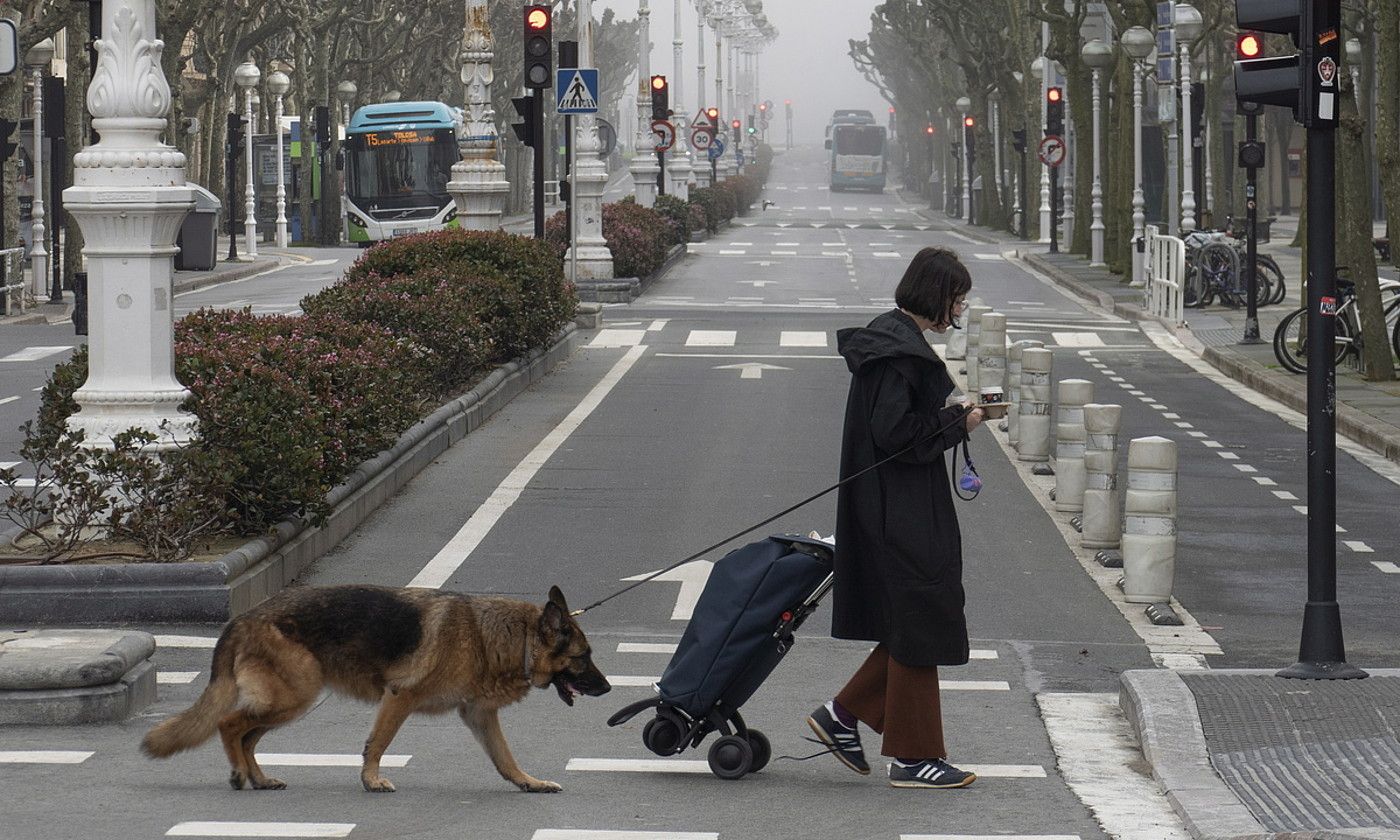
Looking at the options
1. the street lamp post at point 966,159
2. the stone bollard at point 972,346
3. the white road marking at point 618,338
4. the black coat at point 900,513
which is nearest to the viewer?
the black coat at point 900,513

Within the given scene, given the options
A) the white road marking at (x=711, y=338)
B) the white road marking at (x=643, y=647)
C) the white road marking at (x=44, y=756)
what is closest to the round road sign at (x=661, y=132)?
A: the white road marking at (x=711, y=338)

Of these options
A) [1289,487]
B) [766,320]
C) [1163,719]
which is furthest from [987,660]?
[766,320]

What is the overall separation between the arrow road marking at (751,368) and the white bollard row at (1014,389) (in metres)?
4.52

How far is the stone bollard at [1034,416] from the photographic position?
1702 cm

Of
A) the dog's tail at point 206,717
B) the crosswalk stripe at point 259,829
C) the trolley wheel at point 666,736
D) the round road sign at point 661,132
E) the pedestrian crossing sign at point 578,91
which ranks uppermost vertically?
the round road sign at point 661,132

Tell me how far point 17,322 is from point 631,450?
58.2 feet

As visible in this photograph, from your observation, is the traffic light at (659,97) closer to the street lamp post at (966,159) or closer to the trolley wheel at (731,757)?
the street lamp post at (966,159)

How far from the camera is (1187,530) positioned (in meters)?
14.0

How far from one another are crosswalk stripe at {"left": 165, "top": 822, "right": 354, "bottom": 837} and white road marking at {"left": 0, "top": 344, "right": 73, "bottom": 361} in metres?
20.5

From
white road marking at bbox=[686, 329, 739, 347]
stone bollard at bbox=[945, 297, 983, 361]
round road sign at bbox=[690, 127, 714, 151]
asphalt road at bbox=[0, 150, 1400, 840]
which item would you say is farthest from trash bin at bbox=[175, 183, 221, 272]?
stone bollard at bbox=[945, 297, 983, 361]

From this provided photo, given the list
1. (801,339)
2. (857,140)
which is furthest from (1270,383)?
(857,140)

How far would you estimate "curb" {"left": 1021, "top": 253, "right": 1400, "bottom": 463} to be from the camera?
1836 cm

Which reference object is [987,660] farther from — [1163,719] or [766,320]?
[766,320]

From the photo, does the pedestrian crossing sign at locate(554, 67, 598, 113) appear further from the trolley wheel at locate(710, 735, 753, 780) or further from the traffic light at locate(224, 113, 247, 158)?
the trolley wheel at locate(710, 735, 753, 780)
